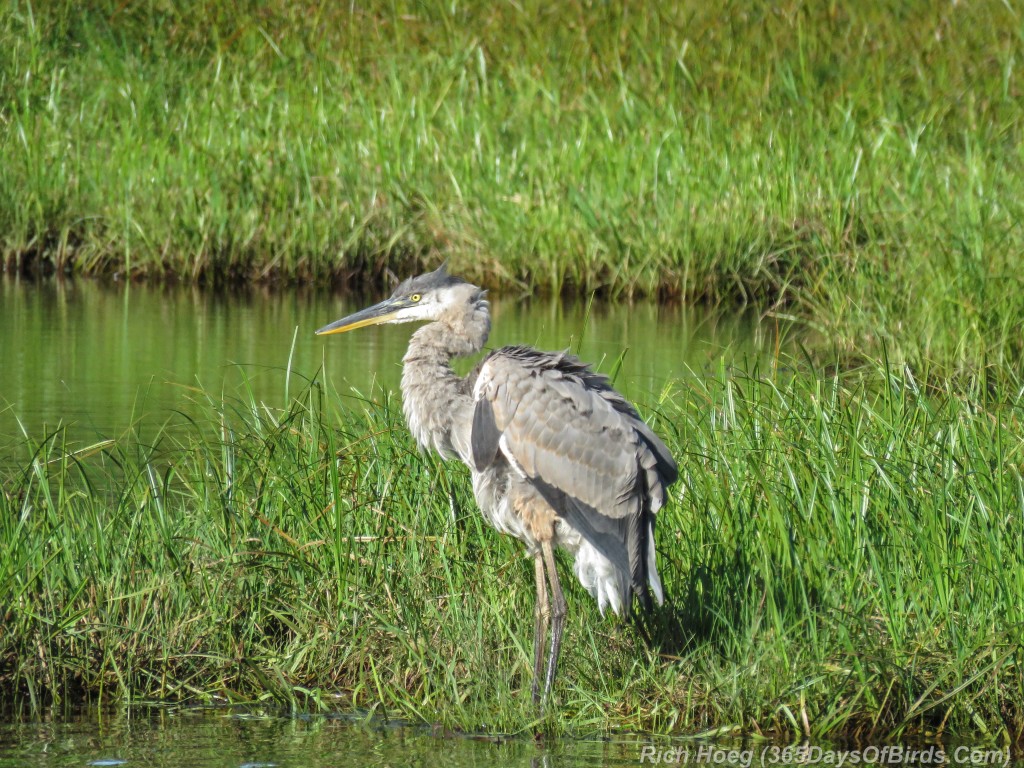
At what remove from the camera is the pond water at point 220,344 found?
7836mm

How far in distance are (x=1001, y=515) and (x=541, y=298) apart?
281 inches

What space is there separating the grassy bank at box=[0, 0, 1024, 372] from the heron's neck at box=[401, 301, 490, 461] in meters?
4.02

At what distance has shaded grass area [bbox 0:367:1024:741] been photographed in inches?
166

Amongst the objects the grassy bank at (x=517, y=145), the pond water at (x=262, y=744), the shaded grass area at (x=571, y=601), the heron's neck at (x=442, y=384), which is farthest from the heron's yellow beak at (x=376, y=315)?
the grassy bank at (x=517, y=145)

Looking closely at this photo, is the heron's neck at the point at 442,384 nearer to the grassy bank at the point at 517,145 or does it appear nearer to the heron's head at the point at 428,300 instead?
the heron's head at the point at 428,300

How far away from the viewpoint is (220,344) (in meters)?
9.39

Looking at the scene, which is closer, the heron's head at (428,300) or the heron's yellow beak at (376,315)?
the heron's head at (428,300)

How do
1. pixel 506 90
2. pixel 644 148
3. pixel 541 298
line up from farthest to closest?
pixel 506 90, pixel 644 148, pixel 541 298

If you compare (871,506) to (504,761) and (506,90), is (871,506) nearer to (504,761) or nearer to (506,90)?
(504,761)

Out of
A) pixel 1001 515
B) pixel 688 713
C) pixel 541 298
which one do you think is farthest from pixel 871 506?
pixel 541 298

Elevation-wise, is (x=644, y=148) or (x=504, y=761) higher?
(x=644, y=148)

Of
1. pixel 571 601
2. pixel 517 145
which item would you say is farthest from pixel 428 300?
pixel 517 145

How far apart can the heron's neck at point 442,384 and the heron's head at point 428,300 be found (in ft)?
0.14

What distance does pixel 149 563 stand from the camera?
471 centimetres
